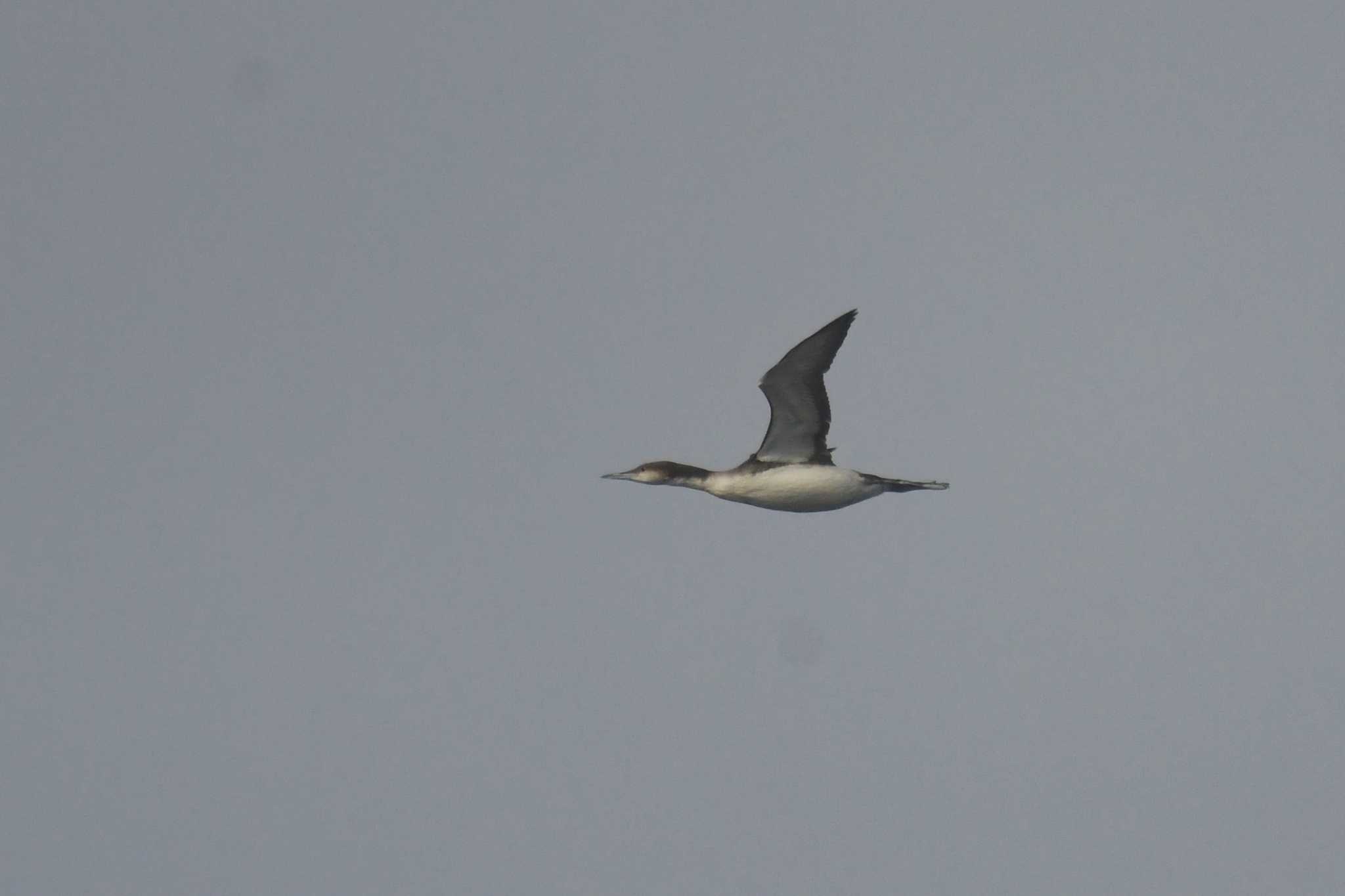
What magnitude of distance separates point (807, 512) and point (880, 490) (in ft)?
5.42

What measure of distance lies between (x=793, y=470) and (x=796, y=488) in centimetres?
46

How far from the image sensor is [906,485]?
1923 inches

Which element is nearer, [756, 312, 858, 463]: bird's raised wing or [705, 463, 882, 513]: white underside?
[756, 312, 858, 463]: bird's raised wing

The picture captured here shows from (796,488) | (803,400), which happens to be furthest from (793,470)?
(803,400)

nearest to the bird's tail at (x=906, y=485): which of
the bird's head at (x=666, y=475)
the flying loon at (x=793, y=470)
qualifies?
the flying loon at (x=793, y=470)

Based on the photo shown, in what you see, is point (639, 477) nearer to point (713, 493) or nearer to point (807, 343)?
point (713, 493)

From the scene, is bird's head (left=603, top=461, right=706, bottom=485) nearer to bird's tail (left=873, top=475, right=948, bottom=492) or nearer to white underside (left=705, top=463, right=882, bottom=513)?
white underside (left=705, top=463, right=882, bottom=513)

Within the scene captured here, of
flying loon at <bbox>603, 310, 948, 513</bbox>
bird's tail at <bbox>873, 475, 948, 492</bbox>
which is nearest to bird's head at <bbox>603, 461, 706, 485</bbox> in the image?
flying loon at <bbox>603, 310, 948, 513</bbox>

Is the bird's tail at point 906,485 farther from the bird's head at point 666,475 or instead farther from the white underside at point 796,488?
the bird's head at point 666,475

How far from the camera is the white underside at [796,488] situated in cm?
4862

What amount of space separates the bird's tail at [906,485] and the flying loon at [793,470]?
1 centimetres

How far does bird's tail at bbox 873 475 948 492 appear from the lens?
48625 mm

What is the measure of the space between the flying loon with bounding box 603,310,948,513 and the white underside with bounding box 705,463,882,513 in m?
0.01

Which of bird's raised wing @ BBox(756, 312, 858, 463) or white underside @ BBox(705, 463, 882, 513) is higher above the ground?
bird's raised wing @ BBox(756, 312, 858, 463)
